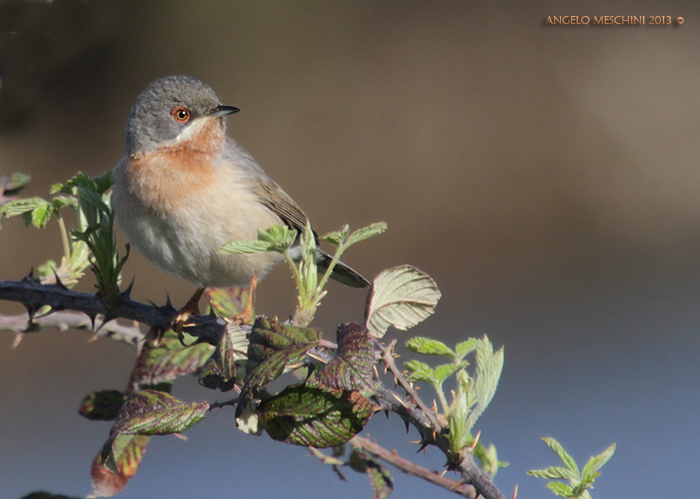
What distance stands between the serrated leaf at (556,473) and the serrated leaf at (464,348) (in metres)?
0.29

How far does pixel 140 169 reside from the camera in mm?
3105

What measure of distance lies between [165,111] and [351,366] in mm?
2354

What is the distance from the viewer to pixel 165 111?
10.6 ft

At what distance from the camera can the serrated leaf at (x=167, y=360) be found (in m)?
1.93

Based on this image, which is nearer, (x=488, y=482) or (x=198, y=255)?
(x=488, y=482)

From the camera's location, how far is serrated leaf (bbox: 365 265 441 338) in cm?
158

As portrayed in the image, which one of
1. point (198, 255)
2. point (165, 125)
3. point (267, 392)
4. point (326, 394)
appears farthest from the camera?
point (165, 125)

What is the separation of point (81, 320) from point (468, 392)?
4.52 ft

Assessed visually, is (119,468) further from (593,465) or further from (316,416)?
(593,465)

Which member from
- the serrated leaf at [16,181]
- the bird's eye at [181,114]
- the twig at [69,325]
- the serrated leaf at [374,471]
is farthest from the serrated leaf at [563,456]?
the bird's eye at [181,114]

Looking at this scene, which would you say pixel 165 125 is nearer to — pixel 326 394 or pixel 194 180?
pixel 194 180

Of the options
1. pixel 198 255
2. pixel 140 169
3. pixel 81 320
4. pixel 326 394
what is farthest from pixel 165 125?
pixel 326 394

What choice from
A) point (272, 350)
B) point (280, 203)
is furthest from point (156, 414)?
point (280, 203)

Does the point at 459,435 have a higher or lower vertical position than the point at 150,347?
higher
